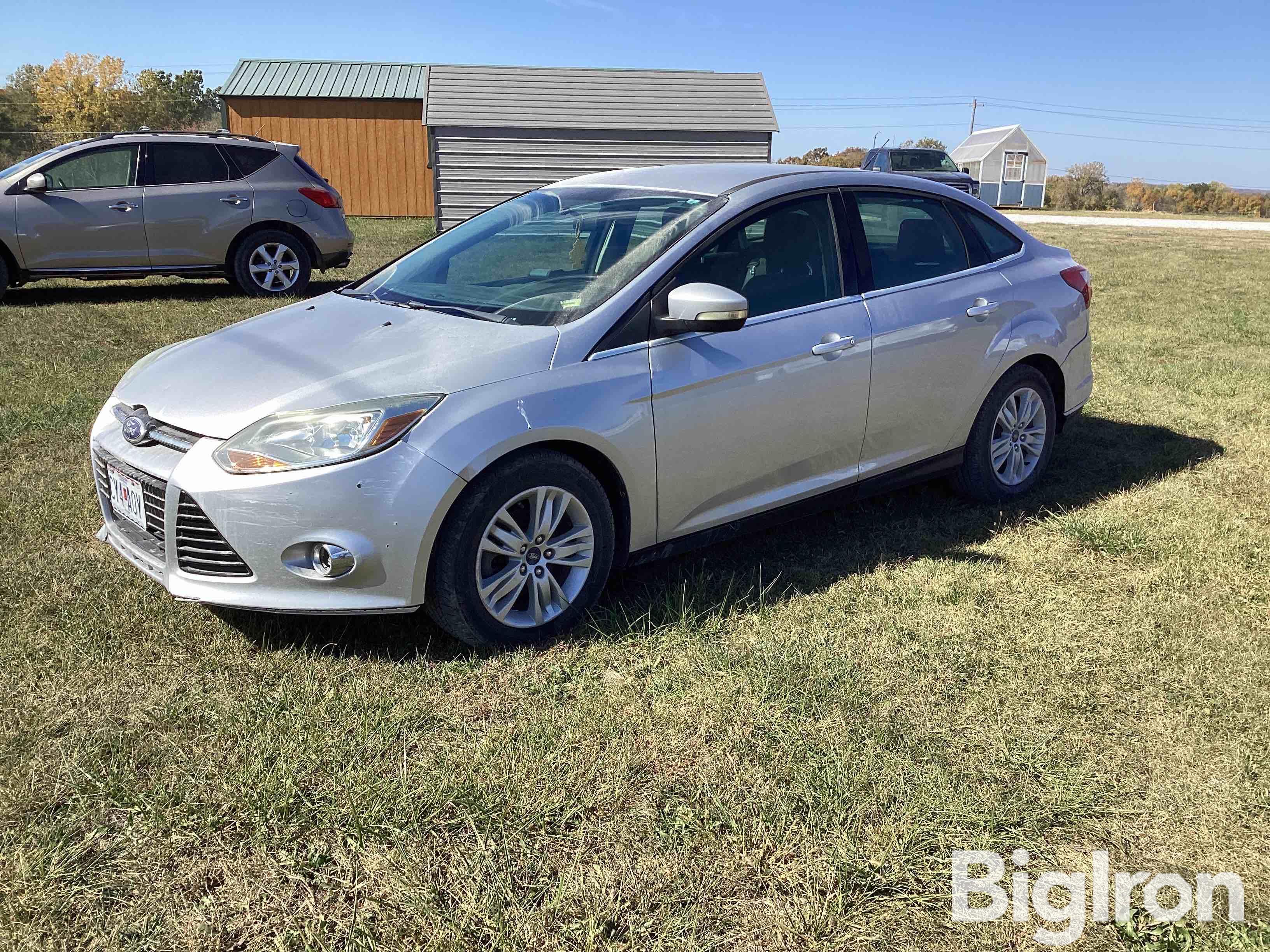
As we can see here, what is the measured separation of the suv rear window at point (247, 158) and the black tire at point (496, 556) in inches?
359

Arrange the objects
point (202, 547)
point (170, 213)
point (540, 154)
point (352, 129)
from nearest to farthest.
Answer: point (202, 547)
point (170, 213)
point (540, 154)
point (352, 129)

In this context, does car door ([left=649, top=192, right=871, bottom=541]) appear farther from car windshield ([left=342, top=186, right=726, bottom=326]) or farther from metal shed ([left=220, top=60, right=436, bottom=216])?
metal shed ([left=220, top=60, right=436, bottom=216])

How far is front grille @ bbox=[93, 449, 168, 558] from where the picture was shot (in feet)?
11.0

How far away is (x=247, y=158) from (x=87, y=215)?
5.67 feet

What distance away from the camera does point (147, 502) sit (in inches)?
134

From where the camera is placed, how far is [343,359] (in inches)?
137

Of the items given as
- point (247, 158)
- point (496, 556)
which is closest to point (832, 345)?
point (496, 556)

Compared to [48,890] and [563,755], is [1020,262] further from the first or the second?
[48,890]

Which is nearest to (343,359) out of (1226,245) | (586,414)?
(586,414)

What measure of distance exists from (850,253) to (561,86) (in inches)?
725

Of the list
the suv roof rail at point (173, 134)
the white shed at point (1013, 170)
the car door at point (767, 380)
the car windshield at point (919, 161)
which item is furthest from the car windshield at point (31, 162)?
the white shed at point (1013, 170)

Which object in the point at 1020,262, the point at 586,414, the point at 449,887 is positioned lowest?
the point at 449,887

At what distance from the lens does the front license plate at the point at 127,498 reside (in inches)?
135

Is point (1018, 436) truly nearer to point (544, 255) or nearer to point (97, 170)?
point (544, 255)
